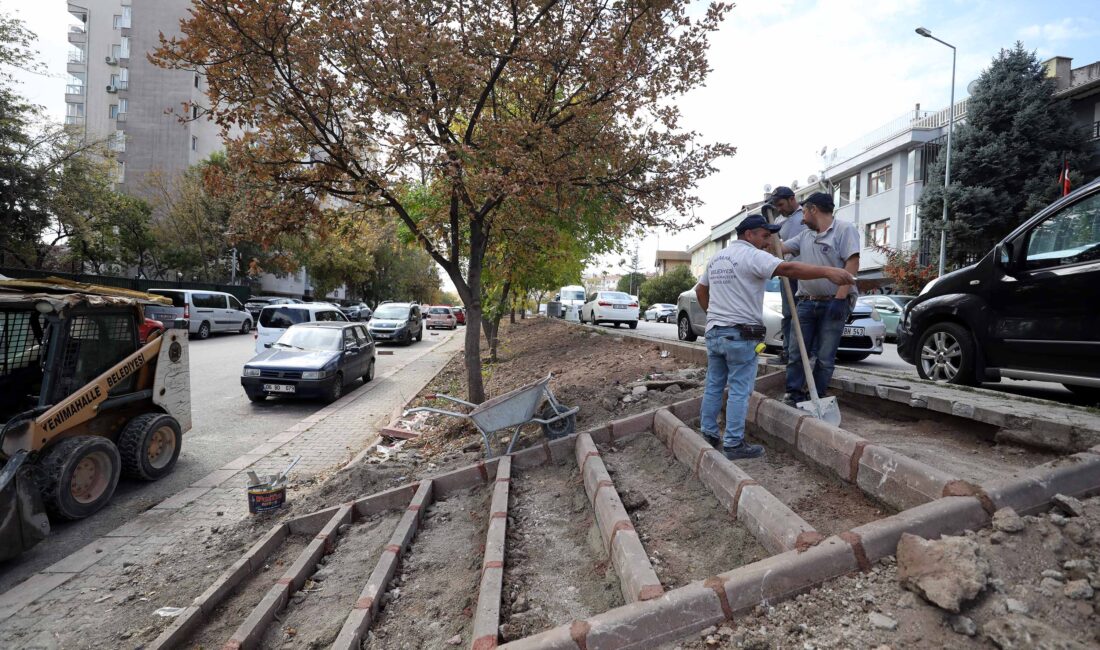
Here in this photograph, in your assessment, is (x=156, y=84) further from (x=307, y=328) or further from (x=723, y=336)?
(x=723, y=336)

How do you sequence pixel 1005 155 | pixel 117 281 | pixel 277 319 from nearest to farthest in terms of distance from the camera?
pixel 277 319
pixel 1005 155
pixel 117 281

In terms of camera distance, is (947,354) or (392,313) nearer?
(947,354)

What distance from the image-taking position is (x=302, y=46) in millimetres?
5352

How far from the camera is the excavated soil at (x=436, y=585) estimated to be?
271 centimetres

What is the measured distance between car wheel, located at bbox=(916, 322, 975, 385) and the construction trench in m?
1.74

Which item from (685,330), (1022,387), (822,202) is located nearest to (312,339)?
(685,330)

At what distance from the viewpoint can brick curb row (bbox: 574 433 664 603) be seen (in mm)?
2312

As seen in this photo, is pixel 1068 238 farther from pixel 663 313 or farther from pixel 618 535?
pixel 663 313

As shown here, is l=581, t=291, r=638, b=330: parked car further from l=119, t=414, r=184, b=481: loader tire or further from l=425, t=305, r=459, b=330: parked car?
l=425, t=305, r=459, b=330: parked car

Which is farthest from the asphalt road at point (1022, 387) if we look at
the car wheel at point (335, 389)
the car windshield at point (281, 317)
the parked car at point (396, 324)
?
the parked car at point (396, 324)

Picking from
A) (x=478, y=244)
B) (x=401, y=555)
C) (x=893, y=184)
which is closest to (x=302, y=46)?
(x=478, y=244)

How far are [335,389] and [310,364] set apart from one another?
68cm

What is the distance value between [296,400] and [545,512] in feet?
28.4

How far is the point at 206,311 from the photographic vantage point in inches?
858
